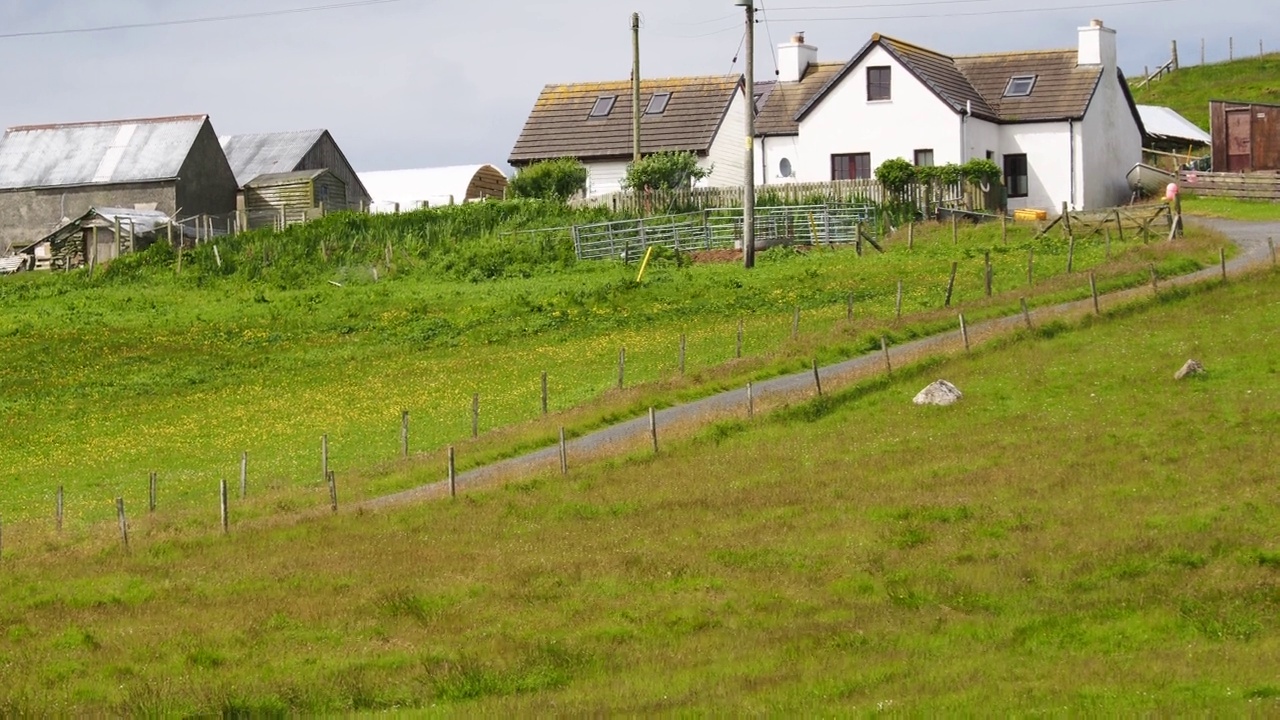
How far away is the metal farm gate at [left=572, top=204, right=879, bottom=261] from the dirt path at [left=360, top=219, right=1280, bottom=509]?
15987 mm

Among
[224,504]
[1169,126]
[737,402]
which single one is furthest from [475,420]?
[1169,126]

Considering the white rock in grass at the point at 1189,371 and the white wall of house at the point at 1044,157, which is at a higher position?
the white wall of house at the point at 1044,157

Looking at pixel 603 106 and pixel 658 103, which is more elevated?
pixel 658 103

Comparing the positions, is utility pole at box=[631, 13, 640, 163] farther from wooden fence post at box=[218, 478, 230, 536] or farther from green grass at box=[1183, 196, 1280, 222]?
wooden fence post at box=[218, 478, 230, 536]

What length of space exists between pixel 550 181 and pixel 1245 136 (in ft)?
103

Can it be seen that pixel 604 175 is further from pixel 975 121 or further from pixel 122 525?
pixel 122 525

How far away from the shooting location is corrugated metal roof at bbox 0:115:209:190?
8269 centimetres

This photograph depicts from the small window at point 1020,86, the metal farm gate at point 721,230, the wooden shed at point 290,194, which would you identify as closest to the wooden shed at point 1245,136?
the small window at point 1020,86

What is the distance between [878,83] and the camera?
69.1 metres

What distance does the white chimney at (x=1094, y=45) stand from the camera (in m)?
69.9

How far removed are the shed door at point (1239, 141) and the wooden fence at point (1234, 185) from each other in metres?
4.81

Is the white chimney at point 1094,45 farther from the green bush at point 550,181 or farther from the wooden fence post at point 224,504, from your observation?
the wooden fence post at point 224,504

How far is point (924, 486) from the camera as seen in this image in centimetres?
3058

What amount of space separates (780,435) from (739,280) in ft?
65.5
